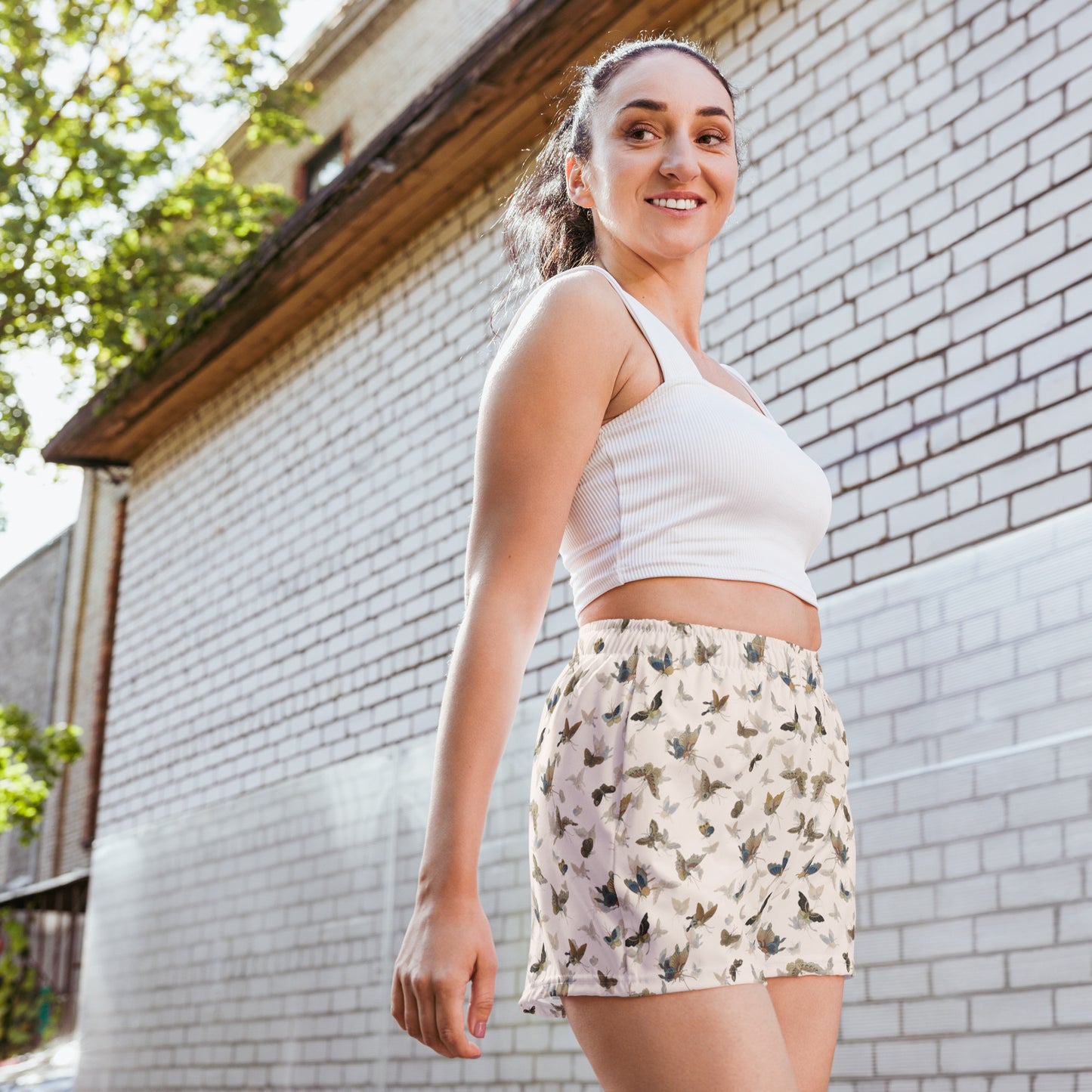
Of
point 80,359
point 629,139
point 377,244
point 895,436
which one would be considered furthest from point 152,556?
point 629,139

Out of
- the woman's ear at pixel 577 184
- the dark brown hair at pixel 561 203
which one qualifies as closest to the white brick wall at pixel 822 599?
the dark brown hair at pixel 561 203

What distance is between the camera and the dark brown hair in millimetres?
2100

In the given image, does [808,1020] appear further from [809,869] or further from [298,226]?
[298,226]

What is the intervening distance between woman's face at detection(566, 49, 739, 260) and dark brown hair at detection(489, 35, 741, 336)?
0.06m

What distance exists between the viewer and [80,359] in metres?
11.8

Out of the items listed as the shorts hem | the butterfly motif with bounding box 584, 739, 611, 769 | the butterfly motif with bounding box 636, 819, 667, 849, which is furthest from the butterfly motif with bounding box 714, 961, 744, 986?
the butterfly motif with bounding box 584, 739, 611, 769

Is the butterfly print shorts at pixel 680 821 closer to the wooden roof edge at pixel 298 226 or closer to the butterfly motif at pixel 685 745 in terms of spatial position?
the butterfly motif at pixel 685 745

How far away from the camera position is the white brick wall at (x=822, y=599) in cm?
401

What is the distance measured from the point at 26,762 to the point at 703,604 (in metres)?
11.1

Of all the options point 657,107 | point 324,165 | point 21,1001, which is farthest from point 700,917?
point 21,1001

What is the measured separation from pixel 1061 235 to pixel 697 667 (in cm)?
307

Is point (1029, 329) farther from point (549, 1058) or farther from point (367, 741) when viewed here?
point (367, 741)

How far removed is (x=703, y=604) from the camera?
1.65m

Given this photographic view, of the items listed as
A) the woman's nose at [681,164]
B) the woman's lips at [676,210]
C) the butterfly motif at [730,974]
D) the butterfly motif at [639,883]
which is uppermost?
the woman's nose at [681,164]
